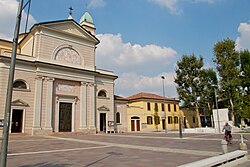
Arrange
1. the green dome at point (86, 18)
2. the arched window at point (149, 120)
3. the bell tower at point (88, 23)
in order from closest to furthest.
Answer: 1. the bell tower at point (88, 23)
2. the green dome at point (86, 18)
3. the arched window at point (149, 120)

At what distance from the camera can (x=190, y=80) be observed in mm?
40438

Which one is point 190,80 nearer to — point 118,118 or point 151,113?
point 151,113

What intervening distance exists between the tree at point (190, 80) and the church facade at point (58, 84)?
48.4 feet

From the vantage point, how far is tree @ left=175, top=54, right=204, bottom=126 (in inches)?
1583

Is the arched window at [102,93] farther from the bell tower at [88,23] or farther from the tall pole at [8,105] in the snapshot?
the tall pole at [8,105]

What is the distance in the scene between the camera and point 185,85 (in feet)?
136

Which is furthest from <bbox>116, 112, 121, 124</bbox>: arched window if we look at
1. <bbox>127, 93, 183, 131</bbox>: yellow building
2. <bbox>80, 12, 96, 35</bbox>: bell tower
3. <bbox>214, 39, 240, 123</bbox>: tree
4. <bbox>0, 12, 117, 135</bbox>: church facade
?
<bbox>214, 39, 240, 123</bbox>: tree

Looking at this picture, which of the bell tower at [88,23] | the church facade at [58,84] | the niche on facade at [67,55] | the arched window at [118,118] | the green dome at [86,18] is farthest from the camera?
the green dome at [86,18]

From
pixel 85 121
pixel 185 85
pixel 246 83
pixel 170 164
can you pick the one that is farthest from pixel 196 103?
pixel 170 164

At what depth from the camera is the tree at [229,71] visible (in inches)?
1391

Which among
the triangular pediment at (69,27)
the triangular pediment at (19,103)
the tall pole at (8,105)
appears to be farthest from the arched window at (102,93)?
the tall pole at (8,105)

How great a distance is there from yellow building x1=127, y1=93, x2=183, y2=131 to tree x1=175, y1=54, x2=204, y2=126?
16.4 feet

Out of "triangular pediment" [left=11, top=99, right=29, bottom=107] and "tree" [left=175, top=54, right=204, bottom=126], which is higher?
"tree" [left=175, top=54, right=204, bottom=126]

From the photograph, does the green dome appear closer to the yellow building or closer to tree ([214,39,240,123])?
the yellow building
